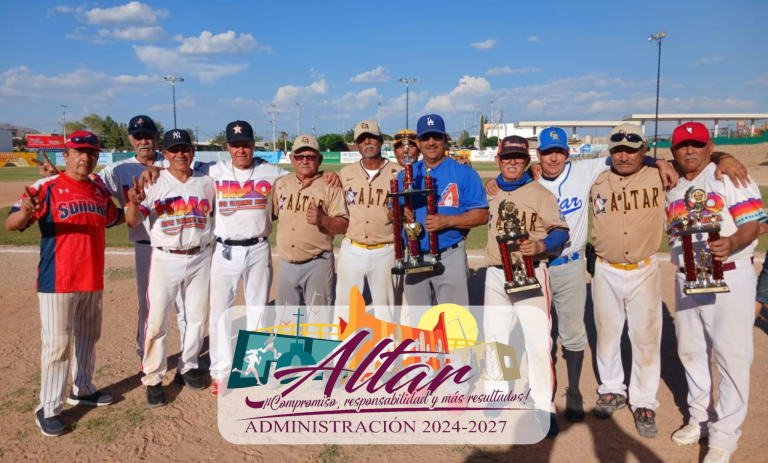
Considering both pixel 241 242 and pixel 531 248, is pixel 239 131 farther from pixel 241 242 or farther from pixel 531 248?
pixel 531 248

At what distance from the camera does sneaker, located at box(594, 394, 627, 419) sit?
13.8 feet

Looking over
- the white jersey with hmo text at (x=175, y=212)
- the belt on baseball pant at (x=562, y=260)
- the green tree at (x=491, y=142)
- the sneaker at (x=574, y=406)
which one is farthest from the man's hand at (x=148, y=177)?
the green tree at (x=491, y=142)

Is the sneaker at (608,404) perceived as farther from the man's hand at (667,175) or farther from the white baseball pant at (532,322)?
the man's hand at (667,175)

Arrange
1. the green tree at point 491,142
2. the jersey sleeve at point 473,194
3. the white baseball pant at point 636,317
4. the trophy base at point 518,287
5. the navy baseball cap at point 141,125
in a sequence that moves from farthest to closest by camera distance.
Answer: the green tree at point 491,142
the navy baseball cap at point 141,125
the jersey sleeve at point 473,194
the white baseball pant at point 636,317
the trophy base at point 518,287

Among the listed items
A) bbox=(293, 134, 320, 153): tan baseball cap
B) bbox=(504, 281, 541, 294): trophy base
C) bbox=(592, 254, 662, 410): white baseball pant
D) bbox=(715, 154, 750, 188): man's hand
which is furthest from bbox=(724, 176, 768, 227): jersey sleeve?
bbox=(293, 134, 320, 153): tan baseball cap

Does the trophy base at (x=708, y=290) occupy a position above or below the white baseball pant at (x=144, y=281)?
above

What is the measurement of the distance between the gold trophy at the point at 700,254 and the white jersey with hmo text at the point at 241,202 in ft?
11.2

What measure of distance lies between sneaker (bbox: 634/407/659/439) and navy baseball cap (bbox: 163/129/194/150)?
4400 mm

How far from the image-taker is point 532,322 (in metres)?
4.06

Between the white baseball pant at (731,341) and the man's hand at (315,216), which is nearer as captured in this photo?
the white baseball pant at (731,341)

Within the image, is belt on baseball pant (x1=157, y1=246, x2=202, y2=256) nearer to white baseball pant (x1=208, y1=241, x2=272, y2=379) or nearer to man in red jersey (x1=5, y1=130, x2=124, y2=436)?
white baseball pant (x1=208, y1=241, x2=272, y2=379)

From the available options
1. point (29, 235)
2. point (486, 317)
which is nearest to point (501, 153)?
point (486, 317)

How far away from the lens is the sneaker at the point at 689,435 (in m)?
3.81

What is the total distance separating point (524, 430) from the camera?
3982 mm
